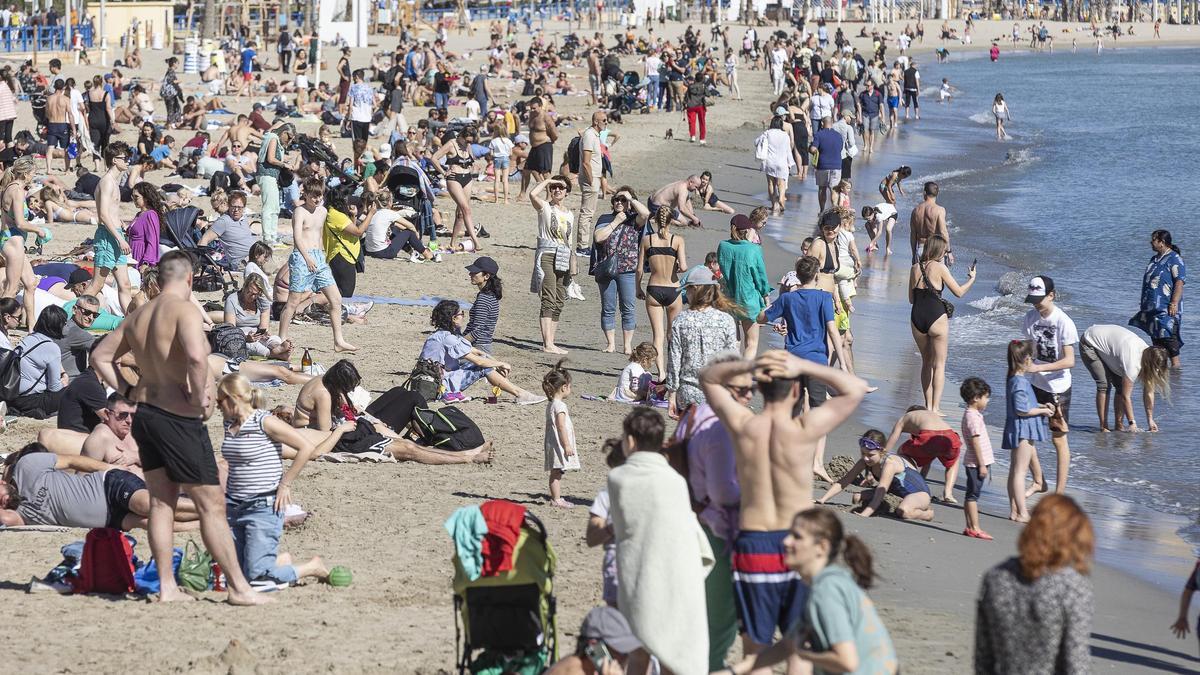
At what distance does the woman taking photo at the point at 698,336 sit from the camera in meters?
8.54

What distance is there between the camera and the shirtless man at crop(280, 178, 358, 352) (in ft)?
41.1

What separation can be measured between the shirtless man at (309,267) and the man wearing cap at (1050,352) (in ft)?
18.5

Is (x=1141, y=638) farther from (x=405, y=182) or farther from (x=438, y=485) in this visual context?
(x=405, y=182)

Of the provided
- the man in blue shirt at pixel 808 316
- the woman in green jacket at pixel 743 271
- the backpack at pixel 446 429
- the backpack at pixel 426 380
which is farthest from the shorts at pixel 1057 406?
the backpack at pixel 426 380

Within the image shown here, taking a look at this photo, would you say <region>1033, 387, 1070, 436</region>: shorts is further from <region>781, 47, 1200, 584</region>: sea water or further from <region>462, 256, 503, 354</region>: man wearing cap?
<region>462, 256, 503, 354</region>: man wearing cap

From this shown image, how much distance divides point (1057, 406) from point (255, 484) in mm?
5318

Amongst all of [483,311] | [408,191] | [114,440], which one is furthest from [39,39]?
[114,440]

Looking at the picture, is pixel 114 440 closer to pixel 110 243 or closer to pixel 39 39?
pixel 110 243

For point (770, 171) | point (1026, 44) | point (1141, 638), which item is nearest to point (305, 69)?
point (770, 171)

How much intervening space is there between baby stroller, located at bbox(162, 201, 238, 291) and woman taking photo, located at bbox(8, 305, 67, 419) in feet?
12.8

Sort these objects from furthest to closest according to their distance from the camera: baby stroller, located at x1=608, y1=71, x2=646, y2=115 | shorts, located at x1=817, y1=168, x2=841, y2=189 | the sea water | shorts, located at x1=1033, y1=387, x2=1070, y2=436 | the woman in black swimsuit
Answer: baby stroller, located at x1=608, y1=71, x2=646, y2=115 → shorts, located at x1=817, y1=168, x2=841, y2=189 → the woman in black swimsuit → the sea water → shorts, located at x1=1033, y1=387, x2=1070, y2=436

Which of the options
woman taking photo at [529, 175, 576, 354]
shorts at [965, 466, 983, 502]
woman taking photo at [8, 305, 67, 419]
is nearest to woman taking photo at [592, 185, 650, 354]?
woman taking photo at [529, 175, 576, 354]

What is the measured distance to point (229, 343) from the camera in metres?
11.9

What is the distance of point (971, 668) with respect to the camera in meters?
6.79
